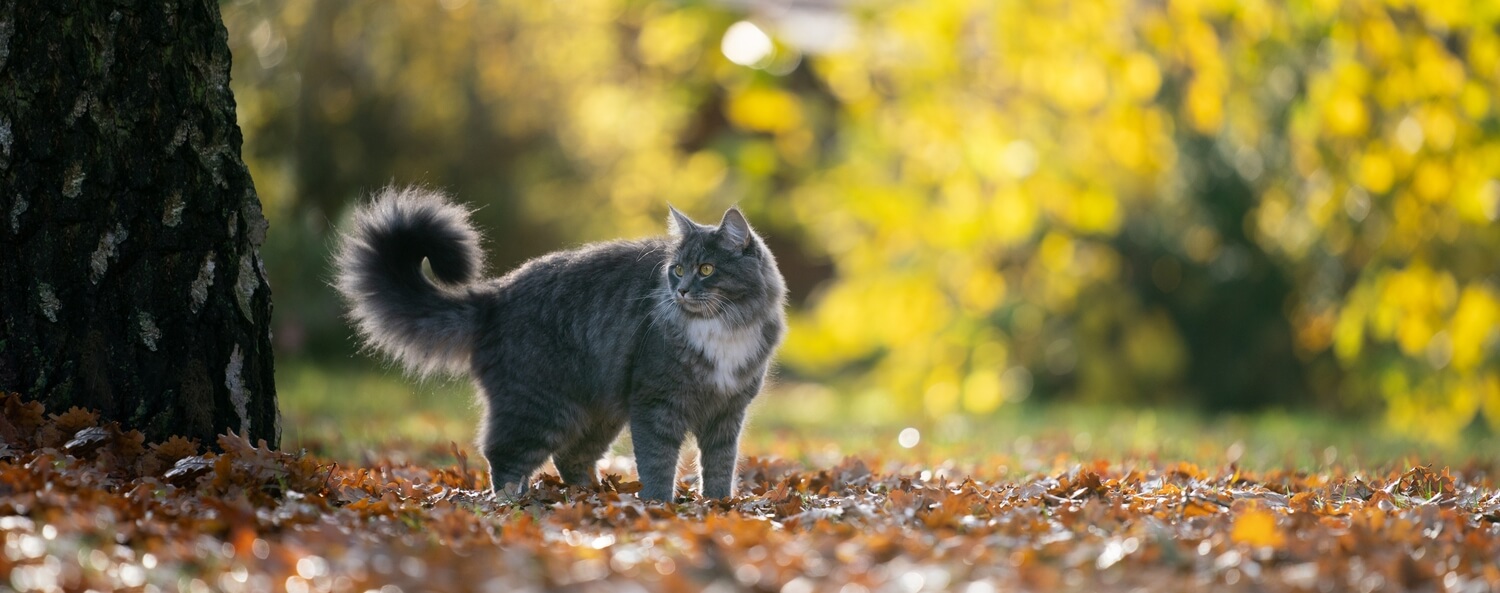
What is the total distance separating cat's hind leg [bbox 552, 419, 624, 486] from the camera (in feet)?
18.9

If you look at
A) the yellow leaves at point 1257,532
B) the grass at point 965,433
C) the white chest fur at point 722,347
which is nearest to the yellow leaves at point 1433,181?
the grass at point 965,433

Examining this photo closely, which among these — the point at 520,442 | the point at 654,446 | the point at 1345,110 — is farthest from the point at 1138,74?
the point at 520,442

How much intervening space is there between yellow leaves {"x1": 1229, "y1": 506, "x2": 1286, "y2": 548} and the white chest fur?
2179mm

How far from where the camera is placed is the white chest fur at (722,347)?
17.4 ft

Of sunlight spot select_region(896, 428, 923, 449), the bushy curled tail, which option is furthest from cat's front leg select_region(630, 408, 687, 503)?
sunlight spot select_region(896, 428, 923, 449)

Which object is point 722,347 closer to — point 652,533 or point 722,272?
point 722,272

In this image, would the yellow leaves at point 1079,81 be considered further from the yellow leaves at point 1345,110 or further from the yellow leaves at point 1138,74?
the yellow leaves at point 1345,110

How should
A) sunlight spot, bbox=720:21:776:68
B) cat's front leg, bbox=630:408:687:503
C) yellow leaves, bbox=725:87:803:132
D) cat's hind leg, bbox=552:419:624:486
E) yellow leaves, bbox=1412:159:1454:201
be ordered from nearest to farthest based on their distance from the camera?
cat's front leg, bbox=630:408:687:503 → cat's hind leg, bbox=552:419:624:486 → yellow leaves, bbox=1412:159:1454:201 → sunlight spot, bbox=720:21:776:68 → yellow leaves, bbox=725:87:803:132

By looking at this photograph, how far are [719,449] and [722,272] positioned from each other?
741 millimetres

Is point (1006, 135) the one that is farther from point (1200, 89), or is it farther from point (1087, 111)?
point (1200, 89)

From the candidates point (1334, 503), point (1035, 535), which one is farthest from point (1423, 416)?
point (1035, 535)

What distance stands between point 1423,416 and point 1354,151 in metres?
3.16

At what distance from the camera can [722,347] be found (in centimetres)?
535

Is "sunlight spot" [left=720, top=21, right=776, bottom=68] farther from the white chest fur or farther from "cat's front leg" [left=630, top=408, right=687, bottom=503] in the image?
"cat's front leg" [left=630, top=408, right=687, bottom=503]
